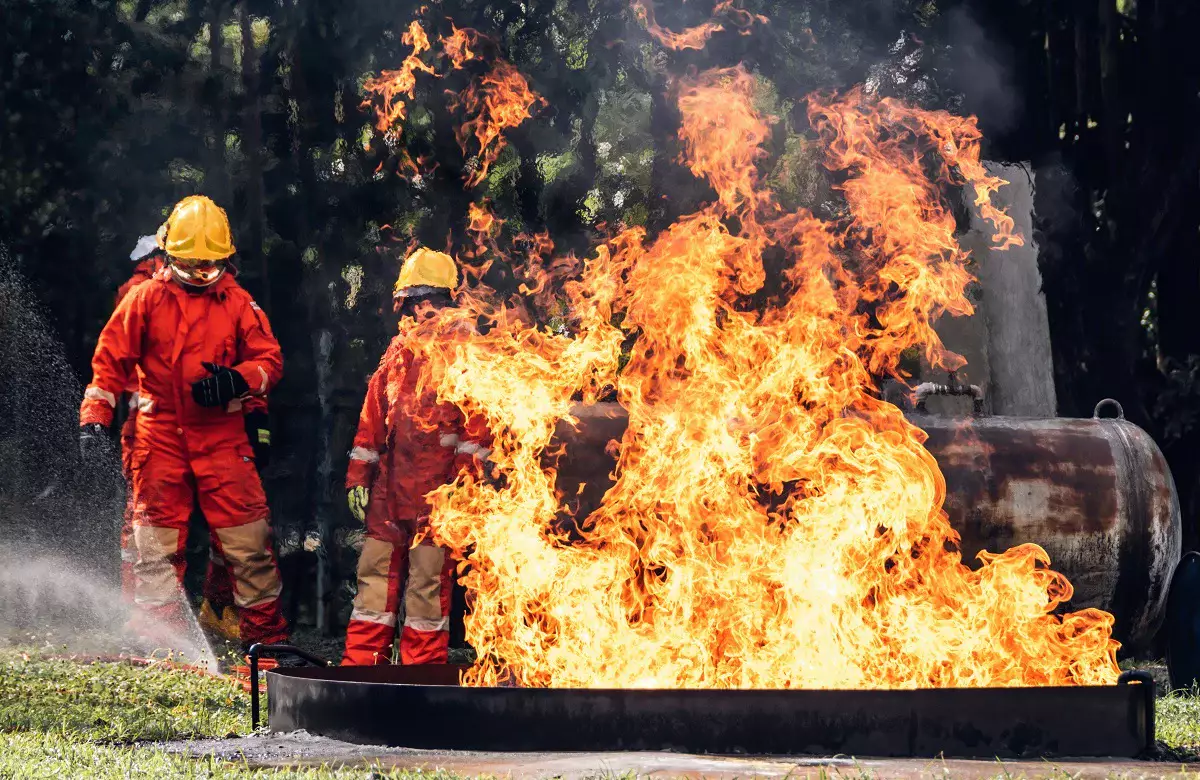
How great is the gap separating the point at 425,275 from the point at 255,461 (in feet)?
4.77

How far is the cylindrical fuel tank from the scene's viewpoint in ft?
23.2

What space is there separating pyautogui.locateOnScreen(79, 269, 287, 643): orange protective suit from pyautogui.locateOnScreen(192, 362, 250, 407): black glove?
114 mm

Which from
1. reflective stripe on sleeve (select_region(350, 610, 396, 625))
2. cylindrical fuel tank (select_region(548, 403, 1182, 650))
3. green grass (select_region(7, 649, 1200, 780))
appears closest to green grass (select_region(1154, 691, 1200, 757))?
green grass (select_region(7, 649, 1200, 780))

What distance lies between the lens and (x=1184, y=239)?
9.77m

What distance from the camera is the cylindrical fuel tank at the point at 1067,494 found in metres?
7.07

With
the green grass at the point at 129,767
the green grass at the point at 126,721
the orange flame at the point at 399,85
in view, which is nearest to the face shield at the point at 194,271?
the orange flame at the point at 399,85

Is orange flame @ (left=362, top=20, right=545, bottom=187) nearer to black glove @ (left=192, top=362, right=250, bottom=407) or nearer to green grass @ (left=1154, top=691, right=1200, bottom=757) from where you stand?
black glove @ (left=192, top=362, right=250, bottom=407)

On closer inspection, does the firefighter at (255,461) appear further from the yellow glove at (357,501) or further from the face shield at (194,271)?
the yellow glove at (357,501)

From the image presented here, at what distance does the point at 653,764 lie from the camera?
426 centimetres

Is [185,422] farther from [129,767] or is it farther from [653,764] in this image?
[653,764]

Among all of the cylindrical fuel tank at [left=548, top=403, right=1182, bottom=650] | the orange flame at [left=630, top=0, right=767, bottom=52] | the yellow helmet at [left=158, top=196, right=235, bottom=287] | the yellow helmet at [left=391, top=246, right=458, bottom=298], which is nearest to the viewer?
the cylindrical fuel tank at [left=548, top=403, right=1182, bottom=650]

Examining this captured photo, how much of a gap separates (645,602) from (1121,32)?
20.3ft

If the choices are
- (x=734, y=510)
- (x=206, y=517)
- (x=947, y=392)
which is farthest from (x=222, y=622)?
(x=947, y=392)

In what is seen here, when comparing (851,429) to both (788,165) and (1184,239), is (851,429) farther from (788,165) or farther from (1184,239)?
(1184,239)
